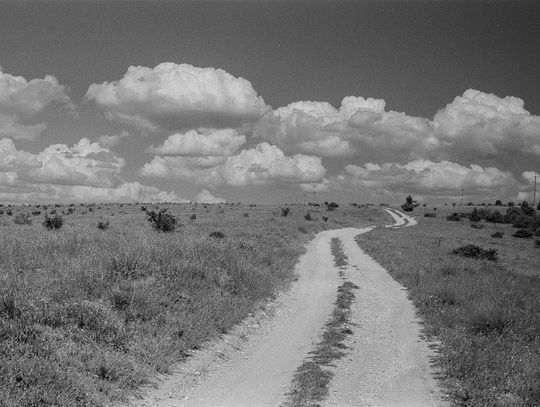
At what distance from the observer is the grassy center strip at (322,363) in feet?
26.3

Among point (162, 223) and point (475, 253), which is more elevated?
point (162, 223)

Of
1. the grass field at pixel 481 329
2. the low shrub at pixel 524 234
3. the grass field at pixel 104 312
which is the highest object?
the grass field at pixel 104 312

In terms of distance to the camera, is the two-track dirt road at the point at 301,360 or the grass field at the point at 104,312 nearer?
the grass field at the point at 104,312

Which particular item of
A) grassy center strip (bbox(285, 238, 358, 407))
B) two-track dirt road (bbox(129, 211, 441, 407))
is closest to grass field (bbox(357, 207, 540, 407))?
two-track dirt road (bbox(129, 211, 441, 407))

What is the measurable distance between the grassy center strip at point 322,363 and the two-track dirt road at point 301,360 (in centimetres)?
17

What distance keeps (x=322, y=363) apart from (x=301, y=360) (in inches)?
20.8

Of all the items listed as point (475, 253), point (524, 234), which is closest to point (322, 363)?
point (475, 253)

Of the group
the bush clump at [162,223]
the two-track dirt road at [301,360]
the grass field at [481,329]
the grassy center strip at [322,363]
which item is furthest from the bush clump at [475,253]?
the bush clump at [162,223]

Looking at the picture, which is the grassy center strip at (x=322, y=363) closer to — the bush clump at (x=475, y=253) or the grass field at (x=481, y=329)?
the grass field at (x=481, y=329)

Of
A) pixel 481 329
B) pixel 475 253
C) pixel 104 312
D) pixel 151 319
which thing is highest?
pixel 104 312

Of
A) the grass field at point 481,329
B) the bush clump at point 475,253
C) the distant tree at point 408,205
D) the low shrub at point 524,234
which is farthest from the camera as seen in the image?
the distant tree at point 408,205

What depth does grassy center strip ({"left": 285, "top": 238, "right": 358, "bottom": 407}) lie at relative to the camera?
801 centimetres

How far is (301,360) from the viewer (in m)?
10.2

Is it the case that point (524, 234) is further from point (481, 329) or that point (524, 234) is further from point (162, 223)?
point (481, 329)
